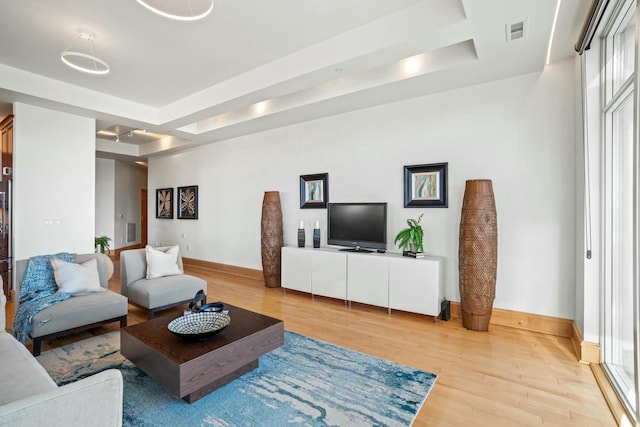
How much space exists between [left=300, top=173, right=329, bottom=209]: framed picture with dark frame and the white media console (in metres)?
0.76

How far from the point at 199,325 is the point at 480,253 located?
110 inches

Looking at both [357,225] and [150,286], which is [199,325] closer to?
[150,286]

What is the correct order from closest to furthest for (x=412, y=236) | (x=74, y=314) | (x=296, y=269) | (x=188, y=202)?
(x=74, y=314) < (x=412, y=236) < (x=296, y=269) < (x=188, y=202)

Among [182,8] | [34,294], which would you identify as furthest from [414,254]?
[34,294]

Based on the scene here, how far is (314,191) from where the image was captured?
5141mm

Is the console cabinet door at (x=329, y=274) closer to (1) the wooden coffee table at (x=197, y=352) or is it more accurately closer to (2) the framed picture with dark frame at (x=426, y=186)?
(2) the framed picture with dark frame at (x=426, y=186)

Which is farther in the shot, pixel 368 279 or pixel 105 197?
pixel 105 197

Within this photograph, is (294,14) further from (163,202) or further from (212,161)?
(163,202)

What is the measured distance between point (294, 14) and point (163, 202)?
642 centimetres

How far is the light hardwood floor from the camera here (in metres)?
2.07

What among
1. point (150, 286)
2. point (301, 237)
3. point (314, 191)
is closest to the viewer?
point (150, 286)

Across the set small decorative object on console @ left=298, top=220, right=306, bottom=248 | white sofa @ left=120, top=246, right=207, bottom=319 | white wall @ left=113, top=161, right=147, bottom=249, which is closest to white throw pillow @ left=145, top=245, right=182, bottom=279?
white sofa @ left=120, top=246, right=207, bottom=319

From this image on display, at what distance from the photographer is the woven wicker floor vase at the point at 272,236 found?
207 inches

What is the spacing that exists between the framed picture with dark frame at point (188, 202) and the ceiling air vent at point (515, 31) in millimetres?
6222
